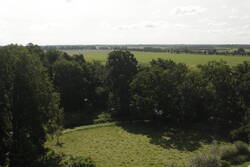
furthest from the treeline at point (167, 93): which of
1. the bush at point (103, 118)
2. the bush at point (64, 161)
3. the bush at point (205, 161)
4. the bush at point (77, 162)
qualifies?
the bush at point (77, 162)

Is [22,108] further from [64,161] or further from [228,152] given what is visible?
[228,152]

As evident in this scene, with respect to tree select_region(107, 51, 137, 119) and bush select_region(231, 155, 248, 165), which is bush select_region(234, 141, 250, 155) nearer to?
bush select_region(231, 155, 248, 165)

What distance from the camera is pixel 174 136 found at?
114ft

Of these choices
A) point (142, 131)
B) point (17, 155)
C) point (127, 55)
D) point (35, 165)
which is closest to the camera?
point (17, 155)

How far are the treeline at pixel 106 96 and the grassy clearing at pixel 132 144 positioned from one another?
333 centimetres

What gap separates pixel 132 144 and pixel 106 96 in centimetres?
2204

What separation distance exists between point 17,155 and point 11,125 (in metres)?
3.02

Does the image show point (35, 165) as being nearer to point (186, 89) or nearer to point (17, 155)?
point (17, 155)

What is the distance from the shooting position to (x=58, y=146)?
99.0 ft

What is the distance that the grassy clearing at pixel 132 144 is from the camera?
85.1ft

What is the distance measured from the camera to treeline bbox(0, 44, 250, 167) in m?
22.5

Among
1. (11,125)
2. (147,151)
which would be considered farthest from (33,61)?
(147,151)

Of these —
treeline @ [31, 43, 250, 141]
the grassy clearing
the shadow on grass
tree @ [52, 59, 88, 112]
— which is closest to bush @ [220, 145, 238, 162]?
the grassy clearing

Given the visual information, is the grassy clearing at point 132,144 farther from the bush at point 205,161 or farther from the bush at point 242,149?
the bush at point 205,161
